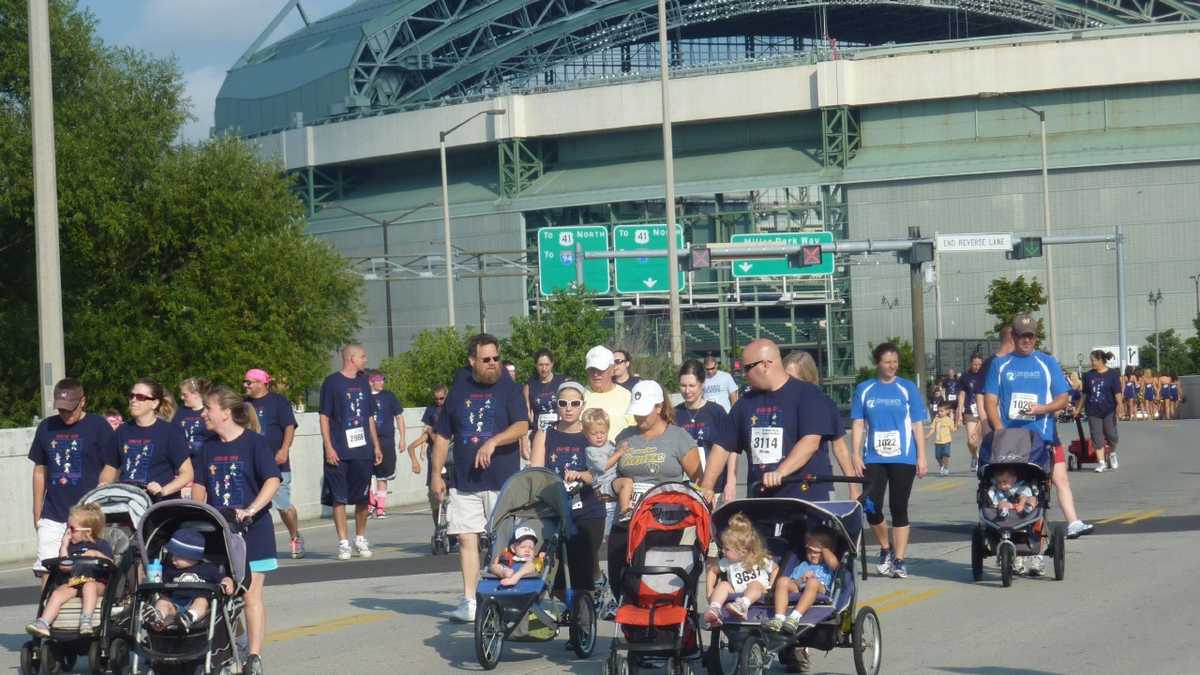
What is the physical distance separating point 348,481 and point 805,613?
8853 millimetres

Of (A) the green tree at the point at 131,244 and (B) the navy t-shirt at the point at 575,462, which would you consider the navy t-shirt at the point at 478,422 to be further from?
(A) the green tree at the point at 131,244

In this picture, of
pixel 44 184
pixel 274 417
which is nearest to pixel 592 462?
pixel 274 417

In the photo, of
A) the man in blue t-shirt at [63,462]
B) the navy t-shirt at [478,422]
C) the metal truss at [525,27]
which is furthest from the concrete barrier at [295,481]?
the metal truss at [525,27]

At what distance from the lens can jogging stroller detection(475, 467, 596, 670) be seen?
394 inches

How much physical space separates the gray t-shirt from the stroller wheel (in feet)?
5.21

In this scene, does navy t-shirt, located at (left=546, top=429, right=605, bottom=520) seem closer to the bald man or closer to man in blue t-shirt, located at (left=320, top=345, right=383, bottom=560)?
the bald man

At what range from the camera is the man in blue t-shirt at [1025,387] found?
14055 mm

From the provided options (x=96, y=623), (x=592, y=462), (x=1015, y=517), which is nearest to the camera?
(x=96, y=623)

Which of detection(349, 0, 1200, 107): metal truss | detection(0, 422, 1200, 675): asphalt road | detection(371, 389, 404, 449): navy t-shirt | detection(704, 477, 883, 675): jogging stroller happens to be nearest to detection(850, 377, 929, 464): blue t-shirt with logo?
detection(0, 422, 1200, 675): asphalt road

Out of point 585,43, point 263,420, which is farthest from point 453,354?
point 585,43

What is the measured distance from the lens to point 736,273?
51125mm

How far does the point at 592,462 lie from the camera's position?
1083cm

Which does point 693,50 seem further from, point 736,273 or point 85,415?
point 85,415

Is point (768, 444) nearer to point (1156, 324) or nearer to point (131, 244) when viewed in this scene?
point (131, 244)
